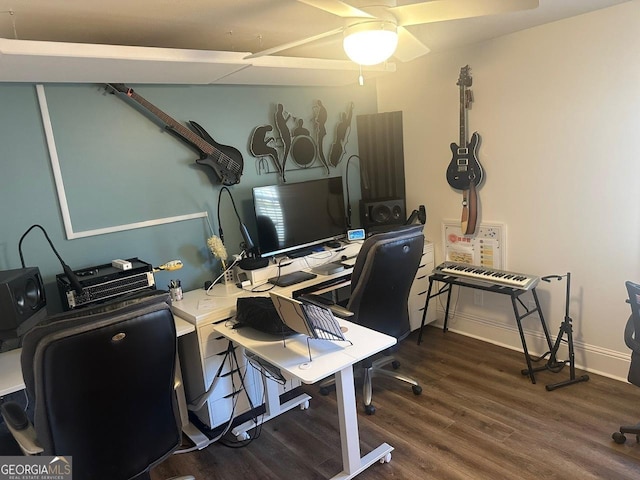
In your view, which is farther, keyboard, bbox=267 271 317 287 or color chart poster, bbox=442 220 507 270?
color chart poster, bbox=442 220 507 270

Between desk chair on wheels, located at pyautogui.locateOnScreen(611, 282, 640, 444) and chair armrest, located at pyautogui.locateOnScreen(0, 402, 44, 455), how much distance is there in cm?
241

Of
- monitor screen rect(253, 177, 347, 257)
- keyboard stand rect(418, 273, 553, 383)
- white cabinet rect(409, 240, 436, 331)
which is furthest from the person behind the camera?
white cabinet rect(409, 240, 436, 331)

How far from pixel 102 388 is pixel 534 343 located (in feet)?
9.06

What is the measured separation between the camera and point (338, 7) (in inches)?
56.9

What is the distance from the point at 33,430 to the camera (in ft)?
5.40

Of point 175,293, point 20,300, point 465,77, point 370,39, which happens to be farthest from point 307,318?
point 465,77

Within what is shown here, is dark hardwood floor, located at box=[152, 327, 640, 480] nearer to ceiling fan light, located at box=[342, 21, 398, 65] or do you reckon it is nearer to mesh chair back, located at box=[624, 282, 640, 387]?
mesh chair back, located at box=[624, 282, 640, 387]

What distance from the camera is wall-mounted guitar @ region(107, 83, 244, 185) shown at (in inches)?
101

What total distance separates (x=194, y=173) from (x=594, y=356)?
2794 mm

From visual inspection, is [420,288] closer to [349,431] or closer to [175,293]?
[349,431]

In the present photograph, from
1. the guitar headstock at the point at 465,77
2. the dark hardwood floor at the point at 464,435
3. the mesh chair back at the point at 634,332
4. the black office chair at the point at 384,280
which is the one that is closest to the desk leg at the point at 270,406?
the dark hardwood floor at the point at 464,435

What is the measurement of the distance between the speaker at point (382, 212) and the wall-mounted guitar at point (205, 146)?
1.07 m

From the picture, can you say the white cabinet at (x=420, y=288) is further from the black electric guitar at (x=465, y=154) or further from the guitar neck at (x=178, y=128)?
the guitar neck at (x=178, y=128)

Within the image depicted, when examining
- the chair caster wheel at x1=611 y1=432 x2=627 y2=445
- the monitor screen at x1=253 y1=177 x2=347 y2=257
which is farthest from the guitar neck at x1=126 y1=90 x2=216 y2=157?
the chair caster wheel at x1=611 y1=432 x2=627 y2=445
